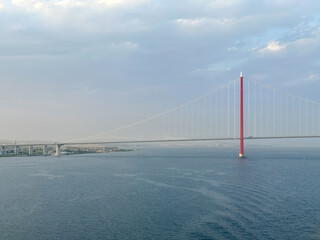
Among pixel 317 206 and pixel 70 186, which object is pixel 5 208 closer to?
pixel 70 186

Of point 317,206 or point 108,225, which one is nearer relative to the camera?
point 108,225

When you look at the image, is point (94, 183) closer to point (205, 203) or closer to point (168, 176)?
point (168, 176)

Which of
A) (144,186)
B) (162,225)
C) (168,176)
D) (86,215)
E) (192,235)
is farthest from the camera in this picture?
(168,176)

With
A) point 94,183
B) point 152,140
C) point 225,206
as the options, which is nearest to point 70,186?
point 94,183

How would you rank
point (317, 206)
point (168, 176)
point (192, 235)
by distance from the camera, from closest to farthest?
point (192, 235) < point (317, 206) < point (168, 176)

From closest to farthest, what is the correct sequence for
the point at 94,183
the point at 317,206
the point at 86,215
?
the point at 86,215 < the point at 317,206 < the point at 94,183

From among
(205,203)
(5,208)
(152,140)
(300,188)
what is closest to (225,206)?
(205,203)

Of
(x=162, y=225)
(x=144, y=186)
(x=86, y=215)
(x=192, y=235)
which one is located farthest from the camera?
(x=144, y=186)

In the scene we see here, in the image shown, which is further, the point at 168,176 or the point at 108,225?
the point at 168,176
